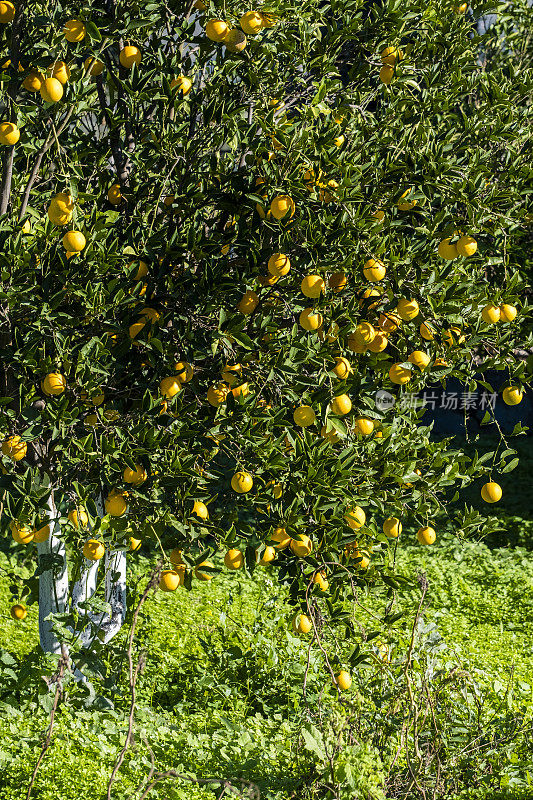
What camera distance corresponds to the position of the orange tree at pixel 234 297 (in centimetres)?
247

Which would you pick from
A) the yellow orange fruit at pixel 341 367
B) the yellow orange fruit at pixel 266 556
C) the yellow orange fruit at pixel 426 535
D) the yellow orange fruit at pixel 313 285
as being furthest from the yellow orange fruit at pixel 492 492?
the yellow orange fruit at pixel 313 285

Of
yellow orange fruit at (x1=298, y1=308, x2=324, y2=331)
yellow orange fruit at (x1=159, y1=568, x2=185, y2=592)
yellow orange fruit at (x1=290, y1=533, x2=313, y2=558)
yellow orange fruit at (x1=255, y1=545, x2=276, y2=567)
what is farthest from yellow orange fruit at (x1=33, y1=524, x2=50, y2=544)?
yellow orange fruit at (x1=298, y1=308, x2=324, y2=331)

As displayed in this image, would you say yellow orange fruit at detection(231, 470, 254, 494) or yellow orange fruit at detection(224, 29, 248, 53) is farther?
yellow orange fruit at detection(231, 470, 254, 494)

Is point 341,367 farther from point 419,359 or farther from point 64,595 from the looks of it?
point 64,595

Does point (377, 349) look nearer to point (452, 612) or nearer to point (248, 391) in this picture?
point (248, 391)

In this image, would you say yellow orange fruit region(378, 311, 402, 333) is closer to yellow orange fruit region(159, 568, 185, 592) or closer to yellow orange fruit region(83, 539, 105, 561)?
yellow orange fruit region(159, 568, 185, 592)

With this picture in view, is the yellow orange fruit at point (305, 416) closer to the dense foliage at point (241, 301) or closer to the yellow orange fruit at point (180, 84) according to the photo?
the dense foliage at point (241, 301)

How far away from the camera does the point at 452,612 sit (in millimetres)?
5500

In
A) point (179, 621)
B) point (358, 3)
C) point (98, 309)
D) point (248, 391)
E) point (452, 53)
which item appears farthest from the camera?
point (179, 621)

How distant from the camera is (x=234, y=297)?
106 inches

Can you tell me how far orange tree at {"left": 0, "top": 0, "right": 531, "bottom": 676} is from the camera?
2475mm

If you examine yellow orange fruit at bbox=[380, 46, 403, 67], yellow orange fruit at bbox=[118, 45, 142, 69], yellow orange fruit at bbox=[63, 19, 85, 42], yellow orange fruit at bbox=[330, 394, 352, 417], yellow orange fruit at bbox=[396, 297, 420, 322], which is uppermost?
yellow orange fruit at bbox=[380, 46, 403, 67]

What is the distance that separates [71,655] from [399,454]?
1.59 meters

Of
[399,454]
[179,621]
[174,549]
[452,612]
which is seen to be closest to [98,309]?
[174,549]
